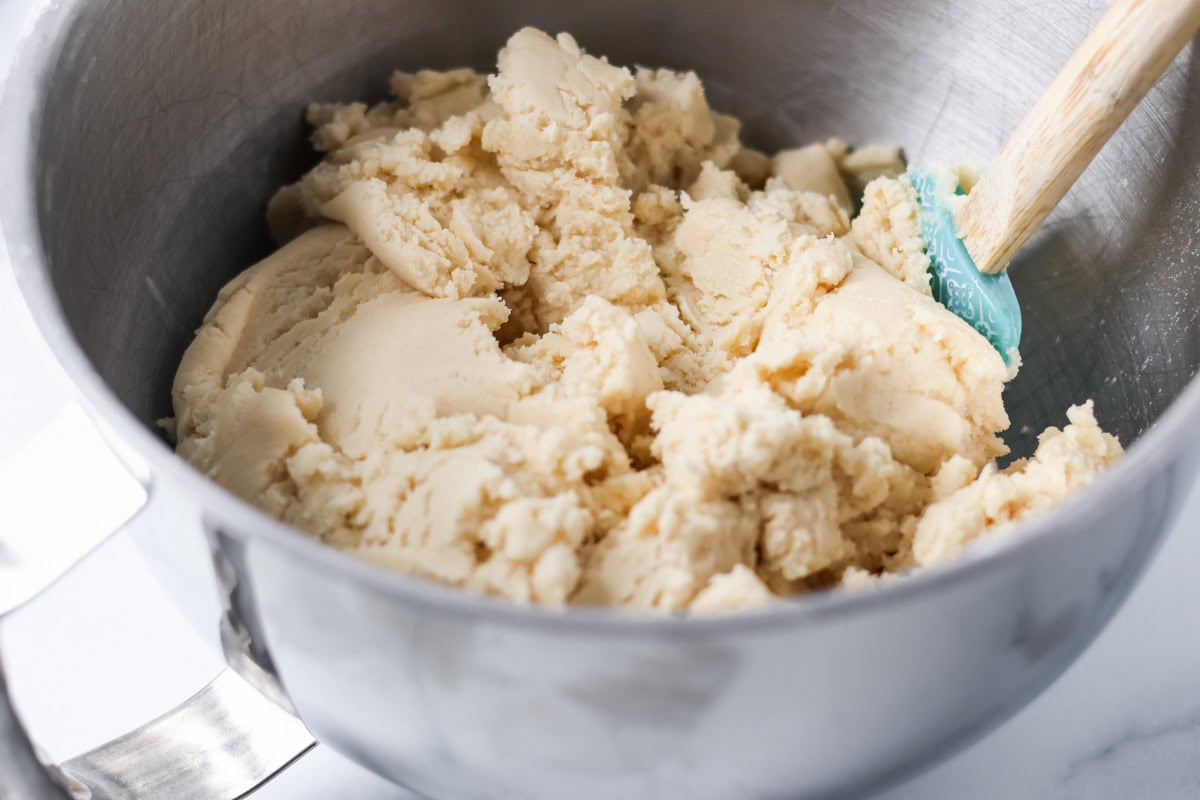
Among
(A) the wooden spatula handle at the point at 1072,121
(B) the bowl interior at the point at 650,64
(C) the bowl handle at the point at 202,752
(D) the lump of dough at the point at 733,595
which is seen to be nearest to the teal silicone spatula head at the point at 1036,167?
(A) the wooden spatula handle at the point at 1072,121

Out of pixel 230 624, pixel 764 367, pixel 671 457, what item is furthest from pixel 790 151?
pixel 230 624

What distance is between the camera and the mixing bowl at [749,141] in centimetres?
69

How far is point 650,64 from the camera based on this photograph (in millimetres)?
1562

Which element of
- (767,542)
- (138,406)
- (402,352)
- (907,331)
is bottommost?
(138,406)

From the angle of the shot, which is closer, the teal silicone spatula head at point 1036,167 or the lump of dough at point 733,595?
the lump of dough at point 733,595

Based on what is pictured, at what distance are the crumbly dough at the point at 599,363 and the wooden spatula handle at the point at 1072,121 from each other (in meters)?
0.09

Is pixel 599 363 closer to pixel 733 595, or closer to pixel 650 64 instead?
pixel 733 595

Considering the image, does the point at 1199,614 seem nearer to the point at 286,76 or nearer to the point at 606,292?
the point at 606,292

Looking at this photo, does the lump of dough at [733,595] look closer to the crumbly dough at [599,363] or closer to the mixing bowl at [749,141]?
the crumbly dough at [599,363]

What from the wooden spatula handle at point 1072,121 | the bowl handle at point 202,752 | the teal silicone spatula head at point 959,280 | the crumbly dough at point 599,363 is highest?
the wooden spatula handle at point 1072,121

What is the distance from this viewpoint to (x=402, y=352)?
1.13m

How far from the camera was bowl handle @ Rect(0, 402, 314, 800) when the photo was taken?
2.74ft

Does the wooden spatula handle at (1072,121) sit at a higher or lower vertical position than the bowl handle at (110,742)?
higher

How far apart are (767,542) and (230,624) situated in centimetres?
45
